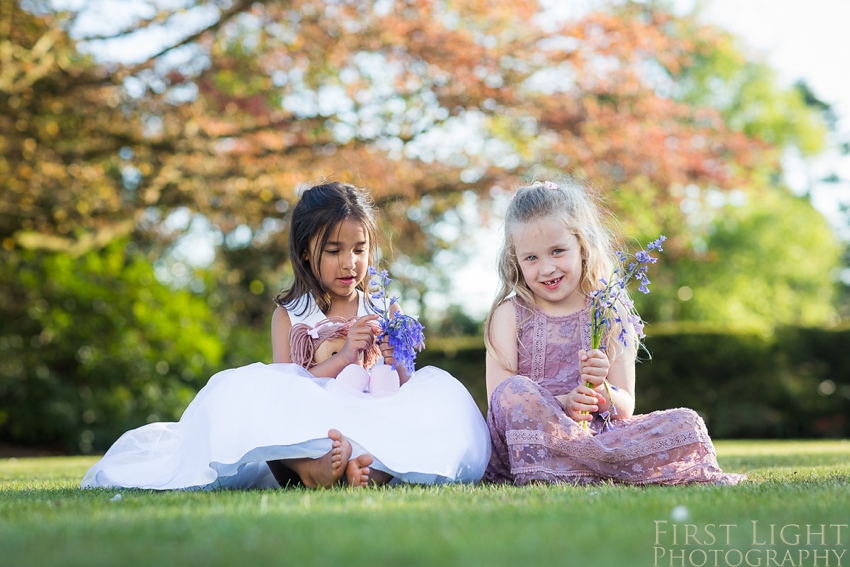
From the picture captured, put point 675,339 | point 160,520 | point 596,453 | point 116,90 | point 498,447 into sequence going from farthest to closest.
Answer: point 675,339, point 116,90, point 498,447, point 596,453, point 160,520

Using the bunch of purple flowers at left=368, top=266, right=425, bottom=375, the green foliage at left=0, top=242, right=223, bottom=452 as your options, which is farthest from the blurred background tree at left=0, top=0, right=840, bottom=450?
the bunch of purple flowers at left=368, top=266, right=425, bottom=375

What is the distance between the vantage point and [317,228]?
437 centimetres

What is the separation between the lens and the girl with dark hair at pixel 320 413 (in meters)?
3.50

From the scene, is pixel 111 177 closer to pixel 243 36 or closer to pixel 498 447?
pixel 243 36

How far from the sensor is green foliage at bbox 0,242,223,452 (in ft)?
33.3

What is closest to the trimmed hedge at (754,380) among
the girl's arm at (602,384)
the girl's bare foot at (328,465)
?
the girl's arm at (602,384)

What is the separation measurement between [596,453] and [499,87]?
6873 millimetres

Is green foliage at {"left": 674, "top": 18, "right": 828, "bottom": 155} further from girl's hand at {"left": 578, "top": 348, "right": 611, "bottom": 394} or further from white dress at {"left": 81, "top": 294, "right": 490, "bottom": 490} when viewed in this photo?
white dress at {"left": 81, "top": 294, "right": 490, "bottom": 490}

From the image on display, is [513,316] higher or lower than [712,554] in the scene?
higher

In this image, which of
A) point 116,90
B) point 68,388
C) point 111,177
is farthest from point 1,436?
point 116,90

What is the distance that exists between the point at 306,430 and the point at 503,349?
1231 millimetres

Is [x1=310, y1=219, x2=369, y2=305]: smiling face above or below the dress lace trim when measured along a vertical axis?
above

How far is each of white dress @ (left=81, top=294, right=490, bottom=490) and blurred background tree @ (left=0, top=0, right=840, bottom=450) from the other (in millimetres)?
5600

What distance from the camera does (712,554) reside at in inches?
82.1
